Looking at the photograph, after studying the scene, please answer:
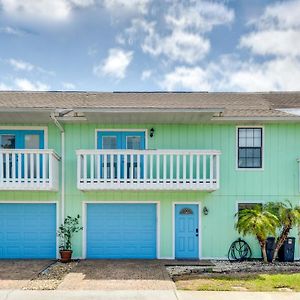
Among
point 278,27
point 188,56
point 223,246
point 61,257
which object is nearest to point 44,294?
point 61,257

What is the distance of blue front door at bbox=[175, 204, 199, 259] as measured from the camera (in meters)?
13.5

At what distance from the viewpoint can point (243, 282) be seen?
33.7ft

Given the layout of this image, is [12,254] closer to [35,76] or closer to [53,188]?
[53,188]

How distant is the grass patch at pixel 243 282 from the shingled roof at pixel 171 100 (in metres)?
5.50

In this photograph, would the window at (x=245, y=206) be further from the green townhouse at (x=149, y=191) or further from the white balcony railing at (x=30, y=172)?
the white balcony railing at (x=30, y=172)

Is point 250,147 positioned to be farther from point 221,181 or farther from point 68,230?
point 68,230

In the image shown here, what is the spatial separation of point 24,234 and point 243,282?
7.85 meters

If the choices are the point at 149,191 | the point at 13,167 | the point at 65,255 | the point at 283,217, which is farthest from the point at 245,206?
→ the point at 13,167

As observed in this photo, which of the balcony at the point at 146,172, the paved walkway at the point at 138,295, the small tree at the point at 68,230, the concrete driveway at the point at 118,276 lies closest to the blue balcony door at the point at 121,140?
the balcony at the point at 146,172

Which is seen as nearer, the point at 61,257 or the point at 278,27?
the point at 278,27

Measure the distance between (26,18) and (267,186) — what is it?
32.9ft

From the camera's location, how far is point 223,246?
533 inches

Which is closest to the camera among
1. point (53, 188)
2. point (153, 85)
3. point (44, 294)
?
point (44, 294)

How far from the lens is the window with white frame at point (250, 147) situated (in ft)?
45.2
